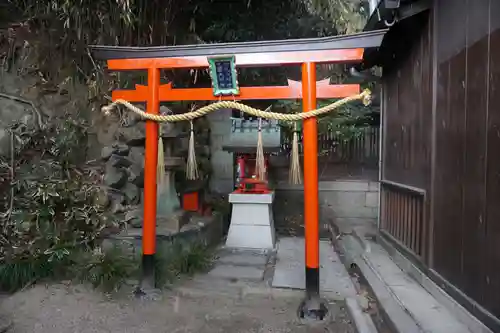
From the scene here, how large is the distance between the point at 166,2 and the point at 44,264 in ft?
19.0

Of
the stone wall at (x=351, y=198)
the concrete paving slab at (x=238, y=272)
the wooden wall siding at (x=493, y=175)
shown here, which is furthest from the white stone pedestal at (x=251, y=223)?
the wooden wall siding at (x=493, y=175)

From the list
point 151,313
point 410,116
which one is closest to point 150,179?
point 151,313

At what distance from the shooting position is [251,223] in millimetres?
7277

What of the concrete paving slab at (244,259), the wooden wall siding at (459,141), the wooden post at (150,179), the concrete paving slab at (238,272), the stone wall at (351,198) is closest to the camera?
the wooden wall siding at (459,141)

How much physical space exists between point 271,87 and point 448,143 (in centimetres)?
223

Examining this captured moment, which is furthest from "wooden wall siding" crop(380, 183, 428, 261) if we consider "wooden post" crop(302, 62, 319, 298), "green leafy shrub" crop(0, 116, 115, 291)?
"green leafy shrub" crop(0, 116, 115, 291)

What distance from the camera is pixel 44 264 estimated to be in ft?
17.2

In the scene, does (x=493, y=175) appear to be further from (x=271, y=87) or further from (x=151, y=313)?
(x=151, y=313)

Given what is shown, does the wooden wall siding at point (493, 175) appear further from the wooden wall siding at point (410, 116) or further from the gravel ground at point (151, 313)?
the gravel ground at point (151, 313)

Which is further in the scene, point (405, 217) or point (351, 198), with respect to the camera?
point (351, 198)

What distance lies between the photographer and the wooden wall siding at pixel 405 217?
464 cm

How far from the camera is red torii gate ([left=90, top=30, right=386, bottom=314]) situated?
434 centimetres

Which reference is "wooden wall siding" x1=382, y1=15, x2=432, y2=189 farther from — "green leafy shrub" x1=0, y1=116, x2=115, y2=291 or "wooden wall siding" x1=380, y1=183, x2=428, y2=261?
"green leafy shrub" x1=0, y1=116, x2=115, y2=291

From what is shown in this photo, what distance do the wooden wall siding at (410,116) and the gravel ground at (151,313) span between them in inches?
88.2
